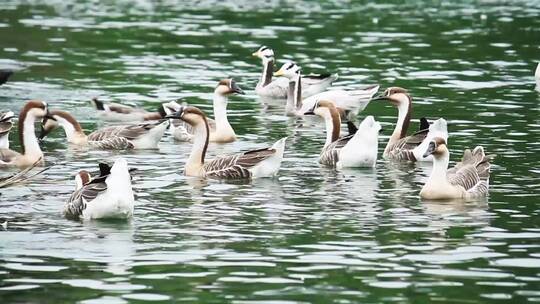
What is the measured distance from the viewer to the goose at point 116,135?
26.0m

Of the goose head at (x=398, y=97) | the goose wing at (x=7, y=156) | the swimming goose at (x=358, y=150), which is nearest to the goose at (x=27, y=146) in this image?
the goose wing at (x=7, y=156)

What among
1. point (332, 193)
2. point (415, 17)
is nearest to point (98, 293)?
point (332, 193)

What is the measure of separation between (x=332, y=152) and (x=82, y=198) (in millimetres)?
5956

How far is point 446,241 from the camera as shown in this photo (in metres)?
17.5

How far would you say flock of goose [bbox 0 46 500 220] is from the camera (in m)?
18.9

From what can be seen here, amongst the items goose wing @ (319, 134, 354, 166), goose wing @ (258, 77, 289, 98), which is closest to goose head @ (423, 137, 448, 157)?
goose wing @ (319, 134, 354, 166)

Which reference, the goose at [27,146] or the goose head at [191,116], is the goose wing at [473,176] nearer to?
the goose head at [191,116]

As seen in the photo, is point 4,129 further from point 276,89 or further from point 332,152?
point 276,89

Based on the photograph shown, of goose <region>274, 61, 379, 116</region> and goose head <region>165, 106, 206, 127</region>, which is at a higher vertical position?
goose head <region>165, 106, 206, 127</region>

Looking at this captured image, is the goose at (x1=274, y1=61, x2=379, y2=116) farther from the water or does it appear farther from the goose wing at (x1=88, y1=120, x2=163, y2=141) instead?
the goose wing at (x1=88, y1=120, x2=163, y2=141)

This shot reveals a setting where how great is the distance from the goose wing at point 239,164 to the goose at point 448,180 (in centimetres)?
286

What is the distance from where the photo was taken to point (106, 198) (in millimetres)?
18703

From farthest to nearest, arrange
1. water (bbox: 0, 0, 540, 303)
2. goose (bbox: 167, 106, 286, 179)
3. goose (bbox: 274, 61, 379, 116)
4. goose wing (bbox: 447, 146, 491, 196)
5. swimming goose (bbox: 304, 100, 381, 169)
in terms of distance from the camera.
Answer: goose (bbox: 274, 61, 379, 116), swimming goose (bbox: 304, 100, 381, 169), goose (bbox: 167, 106, 286, 179), goose wing (bbox: 447, 146, 491, 196), water (bbox: 0, 0, 540, 303)

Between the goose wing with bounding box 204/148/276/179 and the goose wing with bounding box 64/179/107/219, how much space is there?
12.6 feet
